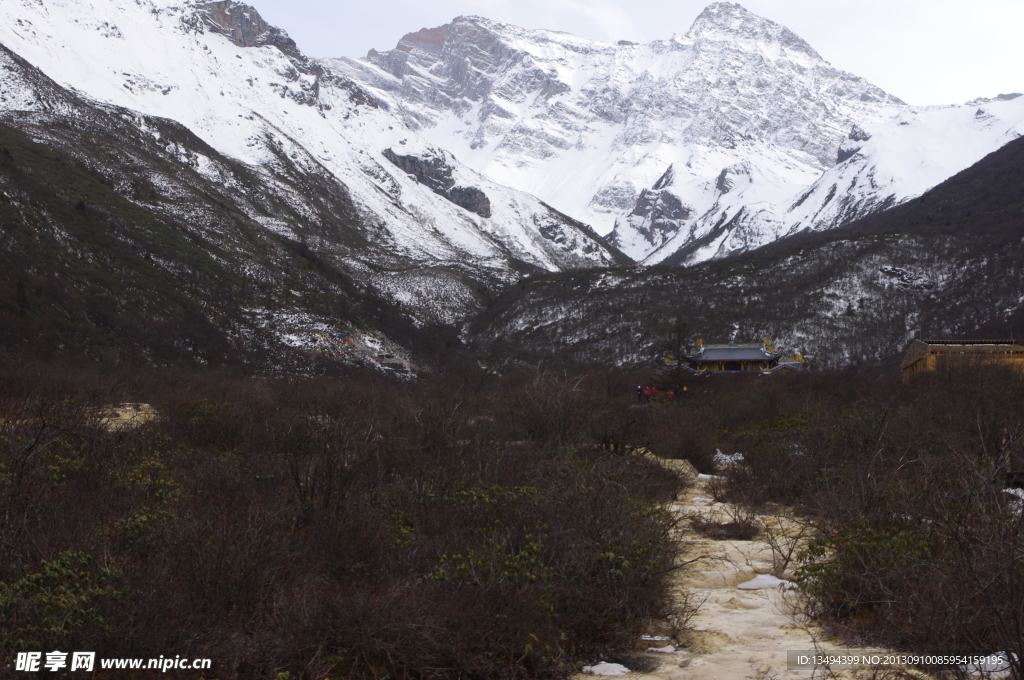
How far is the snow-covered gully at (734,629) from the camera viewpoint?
7254mm

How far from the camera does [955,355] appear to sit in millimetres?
44156

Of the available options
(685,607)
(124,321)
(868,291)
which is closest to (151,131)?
(124,321)

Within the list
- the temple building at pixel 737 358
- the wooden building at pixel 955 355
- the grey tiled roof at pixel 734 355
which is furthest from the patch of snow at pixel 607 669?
the grey tiled roof at pixel 734 355

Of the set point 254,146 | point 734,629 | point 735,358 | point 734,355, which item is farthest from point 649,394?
point 254,146

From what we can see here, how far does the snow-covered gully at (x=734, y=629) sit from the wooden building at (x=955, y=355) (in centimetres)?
3319

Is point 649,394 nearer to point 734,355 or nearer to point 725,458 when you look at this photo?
point 725,458

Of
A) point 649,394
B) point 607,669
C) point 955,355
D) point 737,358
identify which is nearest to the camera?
point 607,669

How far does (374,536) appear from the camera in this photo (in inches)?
360

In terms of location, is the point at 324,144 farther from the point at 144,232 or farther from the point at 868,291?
the point at 868,291

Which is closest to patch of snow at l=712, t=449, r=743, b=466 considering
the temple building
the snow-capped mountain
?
the temple building

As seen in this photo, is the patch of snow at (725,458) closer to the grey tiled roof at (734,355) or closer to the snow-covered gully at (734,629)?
the snow-covered gully at (734,629)

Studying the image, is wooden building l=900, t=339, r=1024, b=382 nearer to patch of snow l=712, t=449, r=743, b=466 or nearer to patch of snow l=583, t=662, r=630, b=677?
patch of snow l=712, t=449, r=743, b=466

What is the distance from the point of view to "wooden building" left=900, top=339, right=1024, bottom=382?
4200cm

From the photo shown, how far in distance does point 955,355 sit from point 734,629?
42.5 metres
